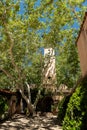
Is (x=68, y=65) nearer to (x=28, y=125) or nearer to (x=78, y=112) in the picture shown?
(x=28, y=125)

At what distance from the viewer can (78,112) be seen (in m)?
11.0

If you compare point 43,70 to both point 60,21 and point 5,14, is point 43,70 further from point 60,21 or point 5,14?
point 5,14

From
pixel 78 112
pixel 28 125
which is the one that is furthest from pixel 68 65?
pixel 78 112

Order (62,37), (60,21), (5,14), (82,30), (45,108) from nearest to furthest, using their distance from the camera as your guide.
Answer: (82,30), (5,14), (60,21), (62,37), (45,108)

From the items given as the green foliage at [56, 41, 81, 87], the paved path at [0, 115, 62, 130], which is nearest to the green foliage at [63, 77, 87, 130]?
the paved path at [0, 115, 62, 130]

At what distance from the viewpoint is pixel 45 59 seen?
1046 inches

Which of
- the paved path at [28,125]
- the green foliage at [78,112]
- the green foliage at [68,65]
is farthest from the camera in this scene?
the green foliage at [68,65]

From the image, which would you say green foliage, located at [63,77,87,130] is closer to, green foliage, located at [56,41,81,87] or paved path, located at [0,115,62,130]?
paved path, located at [0,115,62,130]

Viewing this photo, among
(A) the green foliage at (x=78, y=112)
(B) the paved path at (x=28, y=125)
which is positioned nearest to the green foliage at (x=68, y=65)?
(B) the paved path at (x=28, y=125)

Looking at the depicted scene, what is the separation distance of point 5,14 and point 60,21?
6.40 m

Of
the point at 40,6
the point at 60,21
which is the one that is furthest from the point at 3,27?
the point at 60,21

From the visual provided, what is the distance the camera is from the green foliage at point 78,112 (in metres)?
10.7

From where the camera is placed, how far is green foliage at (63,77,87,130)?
421 inches

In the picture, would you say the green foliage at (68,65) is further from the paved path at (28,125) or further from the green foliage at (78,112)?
the green foliage at (78,112)
